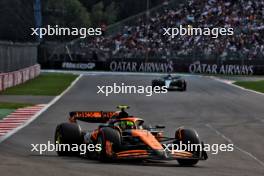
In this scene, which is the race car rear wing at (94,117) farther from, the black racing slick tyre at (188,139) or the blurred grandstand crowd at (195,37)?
the blurred grandstand crowd at (195,37)

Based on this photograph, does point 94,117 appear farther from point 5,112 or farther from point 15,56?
point 15,56

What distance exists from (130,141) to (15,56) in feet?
105

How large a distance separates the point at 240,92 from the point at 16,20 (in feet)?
153

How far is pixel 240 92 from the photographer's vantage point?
4084 cm

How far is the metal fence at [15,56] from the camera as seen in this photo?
40719mm

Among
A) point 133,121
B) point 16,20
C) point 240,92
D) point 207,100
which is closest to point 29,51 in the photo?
point 240,92

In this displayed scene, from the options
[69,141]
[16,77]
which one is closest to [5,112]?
[69,141]

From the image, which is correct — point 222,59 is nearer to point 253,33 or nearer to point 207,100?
point 253,33

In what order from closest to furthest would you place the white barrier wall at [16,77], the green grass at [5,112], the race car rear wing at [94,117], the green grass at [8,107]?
the race car rear wing at [94,117] → the green grass at [5,112] → the green grass at [8,107] → the white barrier wall at [16,77]

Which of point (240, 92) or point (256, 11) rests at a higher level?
point (256, 11)

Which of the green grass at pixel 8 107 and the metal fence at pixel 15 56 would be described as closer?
the green grass at pixel 8 107

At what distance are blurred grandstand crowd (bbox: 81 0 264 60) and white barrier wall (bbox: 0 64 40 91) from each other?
44.6ft

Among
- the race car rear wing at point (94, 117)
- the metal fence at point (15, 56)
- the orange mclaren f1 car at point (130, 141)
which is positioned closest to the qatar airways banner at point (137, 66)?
the metal fence at point (15, 56)

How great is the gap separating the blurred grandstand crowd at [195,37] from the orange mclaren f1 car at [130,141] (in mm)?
48662
